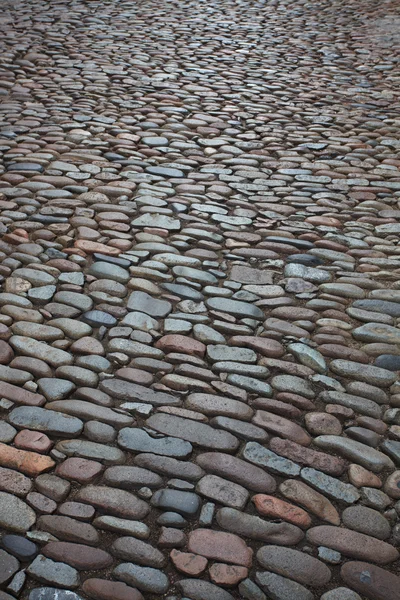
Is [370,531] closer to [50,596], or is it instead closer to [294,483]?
[294,483]

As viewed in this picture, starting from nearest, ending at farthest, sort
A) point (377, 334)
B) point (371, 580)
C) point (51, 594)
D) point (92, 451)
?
point (51, 594) < point (371, 580) < point (92, 451) < point (377, 334)

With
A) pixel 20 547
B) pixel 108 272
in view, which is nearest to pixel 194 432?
pixel 20 547

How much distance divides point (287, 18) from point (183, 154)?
6.02 m

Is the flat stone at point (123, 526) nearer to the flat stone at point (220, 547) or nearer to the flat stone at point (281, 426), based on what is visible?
the flat stone at point (220, 547)

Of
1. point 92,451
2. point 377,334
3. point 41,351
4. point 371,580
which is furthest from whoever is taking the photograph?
point 377,334

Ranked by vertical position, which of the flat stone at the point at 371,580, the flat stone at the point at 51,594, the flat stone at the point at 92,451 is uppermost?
the flat stone at the point at 371,580

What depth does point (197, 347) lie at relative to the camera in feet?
9.34

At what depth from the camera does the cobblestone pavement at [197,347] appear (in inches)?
78.1

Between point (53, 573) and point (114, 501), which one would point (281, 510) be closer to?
point (114, 501)

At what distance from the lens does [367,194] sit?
4434 millimetres

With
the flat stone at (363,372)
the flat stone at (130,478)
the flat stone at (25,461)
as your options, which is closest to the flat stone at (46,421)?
the flat stone at (25,461)

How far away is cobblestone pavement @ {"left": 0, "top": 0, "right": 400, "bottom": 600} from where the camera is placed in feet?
6.51

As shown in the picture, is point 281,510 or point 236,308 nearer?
point 281,510

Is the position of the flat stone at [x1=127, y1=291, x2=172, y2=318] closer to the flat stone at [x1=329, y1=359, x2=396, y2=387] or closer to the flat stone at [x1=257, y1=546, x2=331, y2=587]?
the flat stone at [x1=329, y1=359, x2=396, y2=387]
